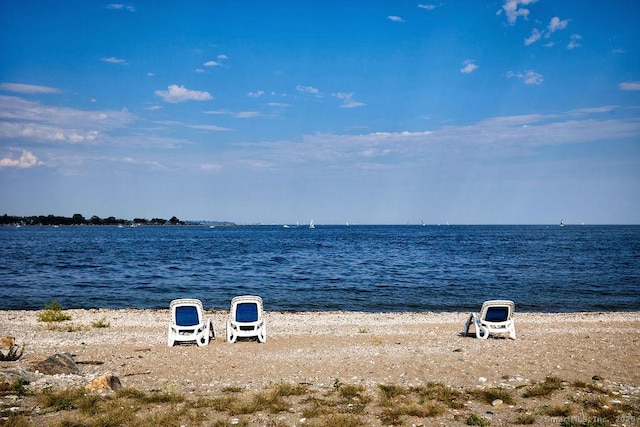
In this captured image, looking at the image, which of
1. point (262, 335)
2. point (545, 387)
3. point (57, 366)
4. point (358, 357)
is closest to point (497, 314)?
point (358, 357)

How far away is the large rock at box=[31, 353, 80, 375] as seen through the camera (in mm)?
9344

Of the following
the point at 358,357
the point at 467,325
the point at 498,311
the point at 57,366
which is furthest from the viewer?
the point at 467,325

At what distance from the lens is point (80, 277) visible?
113 feet

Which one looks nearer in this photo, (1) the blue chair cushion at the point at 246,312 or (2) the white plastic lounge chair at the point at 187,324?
(2) the white plastic lounge chair at the point at 187,324

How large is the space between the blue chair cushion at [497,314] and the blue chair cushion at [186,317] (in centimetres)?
853

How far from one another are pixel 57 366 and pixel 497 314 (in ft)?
38.1

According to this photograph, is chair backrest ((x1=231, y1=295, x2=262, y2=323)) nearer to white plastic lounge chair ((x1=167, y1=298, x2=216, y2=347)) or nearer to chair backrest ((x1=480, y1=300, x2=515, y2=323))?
white plastic lounge chair ((x1=167, y1=298, x2=216, y2=347))

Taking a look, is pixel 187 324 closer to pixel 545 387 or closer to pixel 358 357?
pixel 358 357

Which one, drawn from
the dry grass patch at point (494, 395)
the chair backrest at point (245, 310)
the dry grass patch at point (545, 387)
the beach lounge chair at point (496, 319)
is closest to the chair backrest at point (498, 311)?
the beach lounge chair at point (496, 319)

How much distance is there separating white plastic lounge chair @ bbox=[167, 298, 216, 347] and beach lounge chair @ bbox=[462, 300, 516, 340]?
8.05 meters

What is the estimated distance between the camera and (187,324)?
13406mm

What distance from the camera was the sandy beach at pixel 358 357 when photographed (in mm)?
8945

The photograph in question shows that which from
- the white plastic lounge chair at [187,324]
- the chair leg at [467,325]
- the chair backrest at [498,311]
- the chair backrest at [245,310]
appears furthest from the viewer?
the chair leg at [467,325]

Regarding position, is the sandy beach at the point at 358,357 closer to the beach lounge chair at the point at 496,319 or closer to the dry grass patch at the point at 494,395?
the dry grass patch at the point at 494,395
